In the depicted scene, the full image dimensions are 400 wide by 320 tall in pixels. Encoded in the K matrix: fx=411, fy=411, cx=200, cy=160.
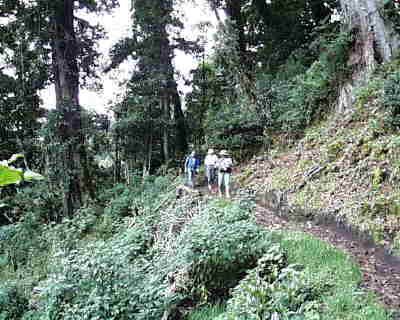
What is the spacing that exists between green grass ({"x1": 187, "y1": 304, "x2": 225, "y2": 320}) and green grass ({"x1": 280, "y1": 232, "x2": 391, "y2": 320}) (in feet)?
3.84

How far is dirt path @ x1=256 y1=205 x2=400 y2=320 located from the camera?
475cm

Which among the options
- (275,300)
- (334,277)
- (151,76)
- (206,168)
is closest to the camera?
(275,300)

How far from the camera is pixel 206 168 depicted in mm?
13633

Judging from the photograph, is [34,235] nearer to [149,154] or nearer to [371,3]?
[149,154]

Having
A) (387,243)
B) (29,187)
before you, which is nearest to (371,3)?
(387,243)

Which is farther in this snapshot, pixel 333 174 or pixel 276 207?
pixel 276 207

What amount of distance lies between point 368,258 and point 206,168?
8.17 m

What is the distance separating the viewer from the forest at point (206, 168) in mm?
5348

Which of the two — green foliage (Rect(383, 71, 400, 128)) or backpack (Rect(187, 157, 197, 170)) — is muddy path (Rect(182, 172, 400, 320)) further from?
backpack (Rect(187, 157, 197, 170))

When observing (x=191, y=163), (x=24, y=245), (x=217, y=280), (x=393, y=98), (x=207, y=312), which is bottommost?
(x=24, y=245)

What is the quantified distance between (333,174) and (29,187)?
43.4ft

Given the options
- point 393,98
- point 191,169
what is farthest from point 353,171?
point 191,169

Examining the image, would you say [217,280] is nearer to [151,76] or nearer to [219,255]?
[219,255]

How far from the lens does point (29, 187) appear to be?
17359mm
